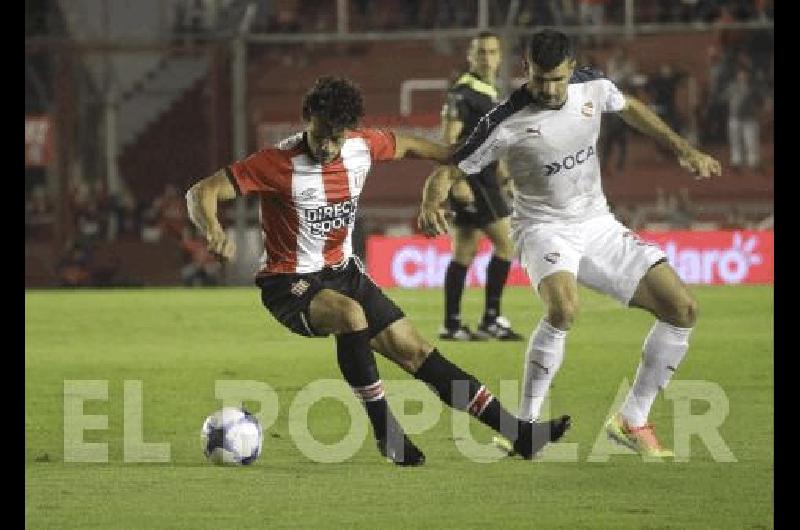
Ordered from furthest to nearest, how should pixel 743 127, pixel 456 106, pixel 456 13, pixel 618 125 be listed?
1. pixel 456 13
2. pixel 618 125
3. pixel 743 127
4. pixel 456 106

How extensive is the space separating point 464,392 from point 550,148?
1384mm

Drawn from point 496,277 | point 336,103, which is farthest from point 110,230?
point 336,103

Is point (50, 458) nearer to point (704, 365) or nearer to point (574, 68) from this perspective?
point (574, 68)

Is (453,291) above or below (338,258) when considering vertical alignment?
below

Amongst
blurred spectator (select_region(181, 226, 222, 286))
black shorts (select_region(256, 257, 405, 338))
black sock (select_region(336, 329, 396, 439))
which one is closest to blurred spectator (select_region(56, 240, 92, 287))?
blurred spectator (select_region(181, 226, 222, 286))

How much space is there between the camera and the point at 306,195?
873 cm

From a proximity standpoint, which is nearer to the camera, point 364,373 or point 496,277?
point 364,373

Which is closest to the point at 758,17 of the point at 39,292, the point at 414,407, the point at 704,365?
the point at 39,292

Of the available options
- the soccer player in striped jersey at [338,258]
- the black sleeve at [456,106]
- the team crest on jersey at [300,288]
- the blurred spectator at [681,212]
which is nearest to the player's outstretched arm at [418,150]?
the soccer player in striped jersey at [338,258]

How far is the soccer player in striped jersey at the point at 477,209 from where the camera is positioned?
557 inches

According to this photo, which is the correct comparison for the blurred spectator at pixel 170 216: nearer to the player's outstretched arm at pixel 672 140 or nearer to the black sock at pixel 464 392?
the player's outstretched arm at pixel 672 140

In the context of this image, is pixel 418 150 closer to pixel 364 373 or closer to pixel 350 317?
pixel 350 317

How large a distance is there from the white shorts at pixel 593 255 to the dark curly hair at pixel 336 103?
4.24ft

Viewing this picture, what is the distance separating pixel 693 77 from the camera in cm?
→ 2317
